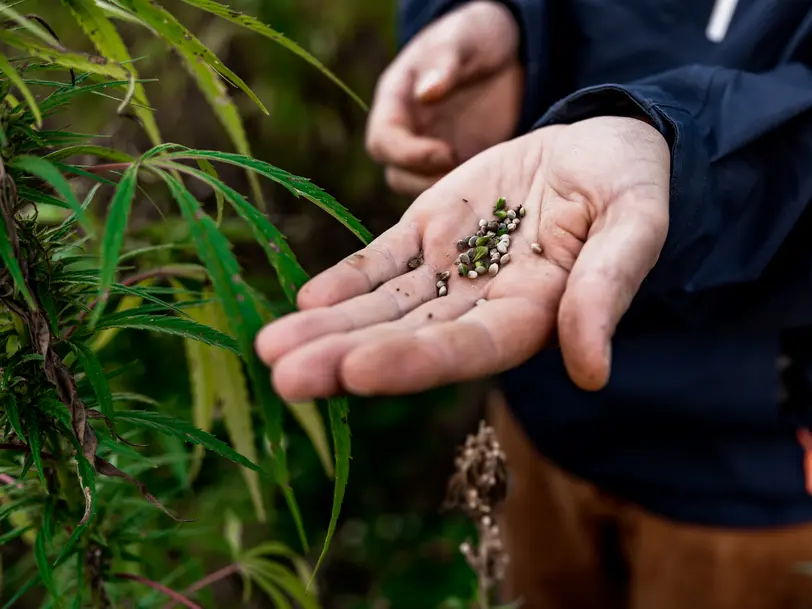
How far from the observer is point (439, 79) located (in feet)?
3.59

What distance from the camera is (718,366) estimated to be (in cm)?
116

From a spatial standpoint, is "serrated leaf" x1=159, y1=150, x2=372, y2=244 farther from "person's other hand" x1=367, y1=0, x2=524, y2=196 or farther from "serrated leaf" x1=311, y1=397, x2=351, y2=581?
"person's other hand" x1=367, y1=0, x2=524, y2=196

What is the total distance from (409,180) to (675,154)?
573 millimetres

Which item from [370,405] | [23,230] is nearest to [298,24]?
[370,405]

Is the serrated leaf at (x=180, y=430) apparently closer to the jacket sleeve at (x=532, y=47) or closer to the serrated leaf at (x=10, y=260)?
the serrated leaf at (x=10, y=260)

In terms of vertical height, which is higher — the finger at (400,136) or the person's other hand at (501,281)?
the person's other hand at (501,281)

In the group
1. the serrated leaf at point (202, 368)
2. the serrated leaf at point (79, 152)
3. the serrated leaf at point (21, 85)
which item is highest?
the serrated leaf at point (21, 85)

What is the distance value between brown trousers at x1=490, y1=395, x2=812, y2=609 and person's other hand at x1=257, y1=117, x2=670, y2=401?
31.7 inches

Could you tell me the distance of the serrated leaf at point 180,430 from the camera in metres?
0.56

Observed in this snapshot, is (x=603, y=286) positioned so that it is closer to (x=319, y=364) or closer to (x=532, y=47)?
(x=319, y=364)

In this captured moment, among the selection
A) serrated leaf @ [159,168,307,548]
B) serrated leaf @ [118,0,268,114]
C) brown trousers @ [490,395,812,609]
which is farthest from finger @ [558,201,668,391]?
brown trousers @ [490,395,812,609]

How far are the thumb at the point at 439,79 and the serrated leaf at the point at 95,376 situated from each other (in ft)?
2.30

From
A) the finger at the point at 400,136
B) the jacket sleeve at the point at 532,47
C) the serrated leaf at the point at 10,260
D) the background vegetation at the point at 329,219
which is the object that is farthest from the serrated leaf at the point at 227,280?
the background vegetation at the point at 329,219

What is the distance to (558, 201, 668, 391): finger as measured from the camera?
0.55 metres
